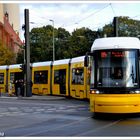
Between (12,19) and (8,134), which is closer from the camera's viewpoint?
(8,134)

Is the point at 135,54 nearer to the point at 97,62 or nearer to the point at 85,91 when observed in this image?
the point at 97,62

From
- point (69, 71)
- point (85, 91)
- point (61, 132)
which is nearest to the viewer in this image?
point (61, 132)

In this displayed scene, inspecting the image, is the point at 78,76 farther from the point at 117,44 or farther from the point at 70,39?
the point at 70,39

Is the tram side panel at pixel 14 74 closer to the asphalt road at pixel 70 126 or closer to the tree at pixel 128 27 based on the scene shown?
the asphalt road at pixel 70 126

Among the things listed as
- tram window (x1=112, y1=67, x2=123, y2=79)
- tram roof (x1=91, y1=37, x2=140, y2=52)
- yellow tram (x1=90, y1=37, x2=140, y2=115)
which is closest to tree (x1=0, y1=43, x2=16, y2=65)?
tram roof (x1=91, y1=37, x2=140, y2=52)

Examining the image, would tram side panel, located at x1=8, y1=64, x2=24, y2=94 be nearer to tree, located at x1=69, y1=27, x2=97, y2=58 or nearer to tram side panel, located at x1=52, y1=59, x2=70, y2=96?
tram side panel, located at x1=52, y1=59, x2=70, y2=96

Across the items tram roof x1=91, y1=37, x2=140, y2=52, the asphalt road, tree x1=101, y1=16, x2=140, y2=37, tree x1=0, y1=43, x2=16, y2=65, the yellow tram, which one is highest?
tree x1=101, y1=16, x2=140, y2=37

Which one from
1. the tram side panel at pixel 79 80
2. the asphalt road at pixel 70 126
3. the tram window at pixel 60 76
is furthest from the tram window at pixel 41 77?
the asphalt road at pixel 70 126

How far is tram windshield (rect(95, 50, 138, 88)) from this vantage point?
18484mm

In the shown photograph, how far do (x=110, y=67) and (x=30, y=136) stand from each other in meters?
6.19

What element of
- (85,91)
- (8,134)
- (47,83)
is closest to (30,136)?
(8,134)

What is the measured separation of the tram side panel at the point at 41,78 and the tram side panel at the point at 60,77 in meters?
1.19

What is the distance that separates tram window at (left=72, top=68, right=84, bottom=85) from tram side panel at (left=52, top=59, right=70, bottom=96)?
171cm

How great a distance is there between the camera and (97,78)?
18.9 m
